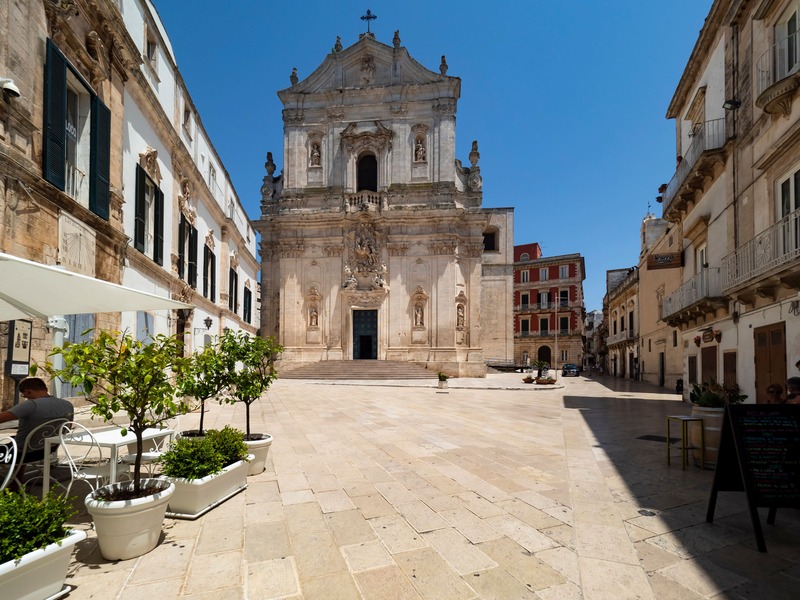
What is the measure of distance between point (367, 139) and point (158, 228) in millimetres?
18880

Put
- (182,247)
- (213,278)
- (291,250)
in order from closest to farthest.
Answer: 1. (182,247)
2. (213,278)
3. (291,250)

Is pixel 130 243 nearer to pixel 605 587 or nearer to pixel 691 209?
pixel 605 587

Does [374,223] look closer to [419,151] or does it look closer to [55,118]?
[419,151]

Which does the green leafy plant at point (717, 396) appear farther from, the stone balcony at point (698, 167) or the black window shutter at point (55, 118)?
the black window shutter at point (55, 118)

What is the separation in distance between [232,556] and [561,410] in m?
10.8

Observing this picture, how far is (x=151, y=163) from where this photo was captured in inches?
520

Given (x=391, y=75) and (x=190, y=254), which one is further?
(x=391, y=75)

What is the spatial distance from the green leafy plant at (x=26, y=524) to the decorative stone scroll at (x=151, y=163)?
1204 cm

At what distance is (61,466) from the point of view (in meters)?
Answer: 5.34

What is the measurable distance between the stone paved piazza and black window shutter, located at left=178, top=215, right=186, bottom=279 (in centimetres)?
1127

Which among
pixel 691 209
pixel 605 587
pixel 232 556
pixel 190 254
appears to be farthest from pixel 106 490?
pixel 691 209

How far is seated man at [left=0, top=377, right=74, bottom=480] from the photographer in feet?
14.1

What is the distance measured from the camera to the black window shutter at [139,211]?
40.0 ft

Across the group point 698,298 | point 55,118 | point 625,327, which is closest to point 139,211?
point 55,118
